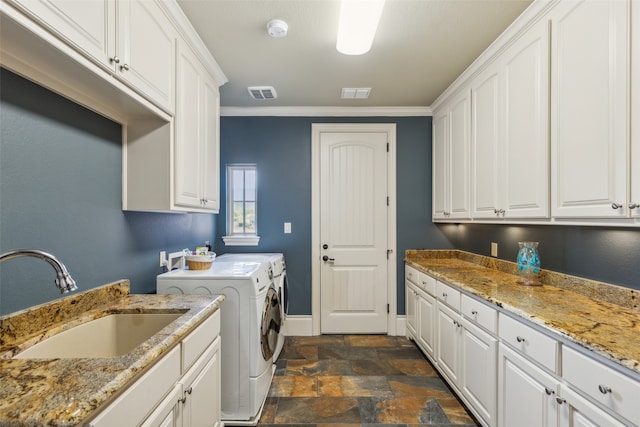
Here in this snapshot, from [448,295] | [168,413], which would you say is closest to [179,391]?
[168,413]

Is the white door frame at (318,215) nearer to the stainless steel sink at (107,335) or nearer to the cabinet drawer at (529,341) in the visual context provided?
the cabinet drawer at (529,341)

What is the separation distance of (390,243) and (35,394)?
3.10 m

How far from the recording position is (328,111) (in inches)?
135

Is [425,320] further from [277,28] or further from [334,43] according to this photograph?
[277,28]

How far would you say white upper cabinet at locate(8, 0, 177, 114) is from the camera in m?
1.00

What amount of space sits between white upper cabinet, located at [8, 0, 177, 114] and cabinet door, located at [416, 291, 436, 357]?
2476 mm

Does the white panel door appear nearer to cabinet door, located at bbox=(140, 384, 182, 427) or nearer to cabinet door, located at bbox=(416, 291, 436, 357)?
cabinet door, located at bbox=(416, 291, 436, 357)

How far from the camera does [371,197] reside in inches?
137

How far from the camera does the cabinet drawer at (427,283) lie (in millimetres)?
2596

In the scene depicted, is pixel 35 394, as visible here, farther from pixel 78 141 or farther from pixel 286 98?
pixel 286 98

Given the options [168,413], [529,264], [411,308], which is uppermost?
[529,264]

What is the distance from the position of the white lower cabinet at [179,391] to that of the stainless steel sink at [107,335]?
0.22 m

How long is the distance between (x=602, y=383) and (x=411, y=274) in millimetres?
2181

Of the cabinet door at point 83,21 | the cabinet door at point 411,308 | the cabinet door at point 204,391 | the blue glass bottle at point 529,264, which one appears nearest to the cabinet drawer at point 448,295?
the blue glass bottle at point 529,264
